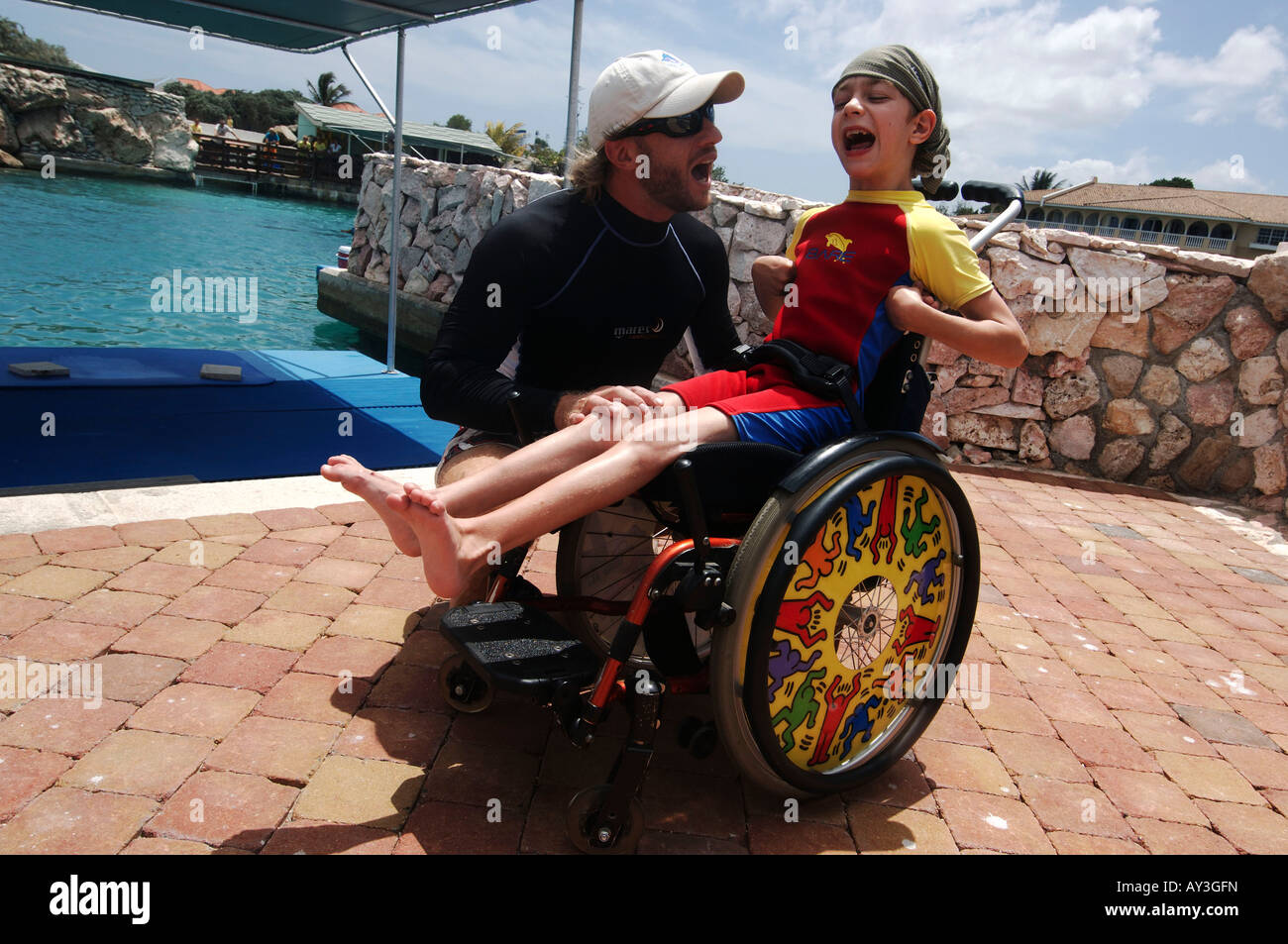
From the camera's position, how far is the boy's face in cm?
204

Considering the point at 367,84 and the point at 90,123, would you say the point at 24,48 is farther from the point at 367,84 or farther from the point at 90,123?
the point at 367,84

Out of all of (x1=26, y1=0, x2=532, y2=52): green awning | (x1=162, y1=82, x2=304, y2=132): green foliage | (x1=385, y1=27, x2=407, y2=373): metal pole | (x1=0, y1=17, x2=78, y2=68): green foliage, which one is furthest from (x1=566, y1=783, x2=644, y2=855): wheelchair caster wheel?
(x1=162, y1=82, x2=304, y2=132): green foliage

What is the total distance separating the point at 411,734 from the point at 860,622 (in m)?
1.04

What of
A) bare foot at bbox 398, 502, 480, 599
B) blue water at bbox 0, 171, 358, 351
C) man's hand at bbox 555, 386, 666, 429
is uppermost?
man's hand at bbox 555, 386, 666, 429

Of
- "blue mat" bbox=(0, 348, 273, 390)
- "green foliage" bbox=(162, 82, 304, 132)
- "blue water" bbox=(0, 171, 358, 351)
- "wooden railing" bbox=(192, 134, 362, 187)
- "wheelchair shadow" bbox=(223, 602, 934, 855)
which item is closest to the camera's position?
"wheelchair shadow" bbox=(223, 602, 934, 855)

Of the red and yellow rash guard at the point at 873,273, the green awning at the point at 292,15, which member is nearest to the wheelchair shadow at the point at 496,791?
the red and yellow rash guard at the point at 873,273

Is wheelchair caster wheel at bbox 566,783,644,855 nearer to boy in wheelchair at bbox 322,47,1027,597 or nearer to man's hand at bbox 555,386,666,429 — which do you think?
boy in wheelchair at bbox 322,47,1027,597

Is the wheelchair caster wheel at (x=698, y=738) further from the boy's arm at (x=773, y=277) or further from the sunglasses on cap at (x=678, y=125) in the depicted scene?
the sunglasses on cap at (x=678, y=125)

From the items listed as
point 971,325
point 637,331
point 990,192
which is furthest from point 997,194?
point 637,331

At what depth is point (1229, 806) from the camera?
2.22 m

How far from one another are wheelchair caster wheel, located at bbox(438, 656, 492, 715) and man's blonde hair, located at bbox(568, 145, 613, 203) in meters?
1.22

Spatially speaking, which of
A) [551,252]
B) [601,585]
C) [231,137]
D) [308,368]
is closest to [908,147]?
[551,252]

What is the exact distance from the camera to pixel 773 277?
221 centimetres
